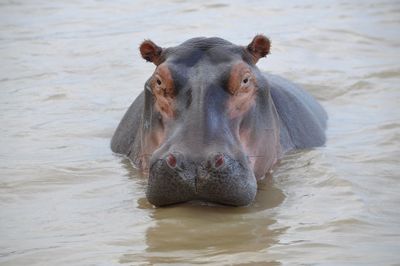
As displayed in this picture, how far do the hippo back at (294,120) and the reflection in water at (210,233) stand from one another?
4.72 feet

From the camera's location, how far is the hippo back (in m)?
7.71

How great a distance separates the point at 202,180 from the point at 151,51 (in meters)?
1.62

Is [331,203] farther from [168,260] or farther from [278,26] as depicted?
[278,26]

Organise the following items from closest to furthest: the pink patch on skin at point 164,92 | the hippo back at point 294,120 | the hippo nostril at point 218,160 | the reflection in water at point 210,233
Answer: the reflection in water at point 210,233
the hippo nostril at point 218,160
the pink patch on skin at point 164,92
the hippo back at point 294,120

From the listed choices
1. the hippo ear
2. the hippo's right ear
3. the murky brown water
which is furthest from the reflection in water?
the hippo's right ear

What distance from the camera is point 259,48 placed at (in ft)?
22.7

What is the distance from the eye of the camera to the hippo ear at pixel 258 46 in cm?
685

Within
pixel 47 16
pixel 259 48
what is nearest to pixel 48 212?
pixel 259 48

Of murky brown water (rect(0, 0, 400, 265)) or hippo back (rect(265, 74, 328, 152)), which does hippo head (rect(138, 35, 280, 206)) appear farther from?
hippo back (rect(265, 74, 328, 152))

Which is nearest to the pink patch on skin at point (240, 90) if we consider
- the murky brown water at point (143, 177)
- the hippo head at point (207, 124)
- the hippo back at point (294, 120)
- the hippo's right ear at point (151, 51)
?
the hippo head at point (207, 124)

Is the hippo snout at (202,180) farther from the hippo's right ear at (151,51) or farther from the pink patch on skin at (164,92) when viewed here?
the hippo's right ear at (151,51)

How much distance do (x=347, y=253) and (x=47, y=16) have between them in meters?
11.1

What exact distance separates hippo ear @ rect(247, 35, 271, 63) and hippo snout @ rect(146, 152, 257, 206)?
1.29 meters

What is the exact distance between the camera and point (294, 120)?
788 centimetres
